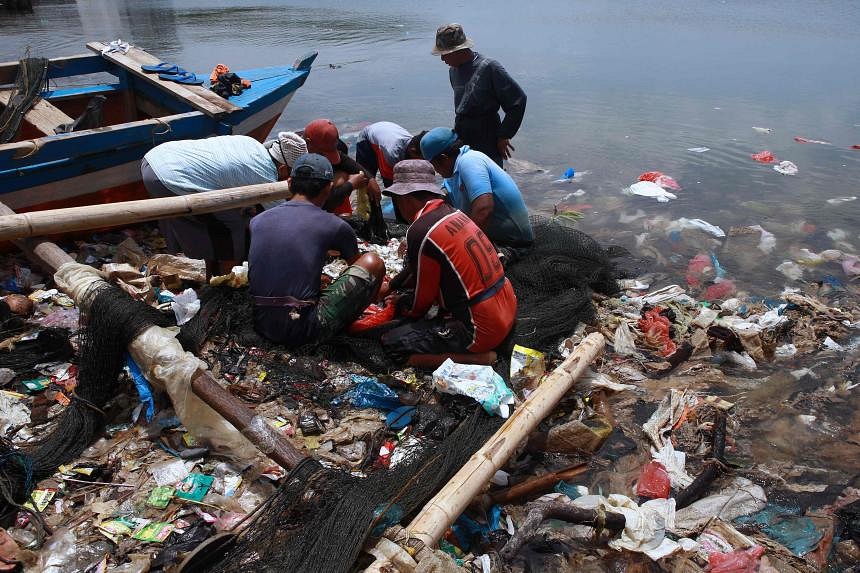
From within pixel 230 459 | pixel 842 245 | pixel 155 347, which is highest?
pixel 155 347

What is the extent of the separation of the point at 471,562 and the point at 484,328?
5.19 ft

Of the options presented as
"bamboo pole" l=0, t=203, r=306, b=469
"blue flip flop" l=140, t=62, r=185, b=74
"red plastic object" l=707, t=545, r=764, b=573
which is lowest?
"red plastic object" l=707, t=545, r=764, b=573

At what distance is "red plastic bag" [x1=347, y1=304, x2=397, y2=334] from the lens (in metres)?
4.59

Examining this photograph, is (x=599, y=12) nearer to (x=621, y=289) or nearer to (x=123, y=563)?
(x=621, y=289)

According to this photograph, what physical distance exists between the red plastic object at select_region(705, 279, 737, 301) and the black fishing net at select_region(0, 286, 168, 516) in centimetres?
546

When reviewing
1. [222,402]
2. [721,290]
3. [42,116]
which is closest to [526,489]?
[222,402]

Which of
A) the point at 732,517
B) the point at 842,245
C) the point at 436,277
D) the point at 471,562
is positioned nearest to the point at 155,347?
the point at 436,277

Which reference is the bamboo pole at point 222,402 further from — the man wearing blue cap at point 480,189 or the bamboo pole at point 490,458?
the man wearing blue cap at point 480,189

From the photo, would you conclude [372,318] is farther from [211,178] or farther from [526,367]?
[211,178]

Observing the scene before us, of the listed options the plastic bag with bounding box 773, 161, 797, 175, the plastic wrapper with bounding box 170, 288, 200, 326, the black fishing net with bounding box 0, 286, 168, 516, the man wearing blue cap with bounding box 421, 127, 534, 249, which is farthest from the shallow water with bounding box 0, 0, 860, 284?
the black fishing net with bounding box 0, 286, 168, 516

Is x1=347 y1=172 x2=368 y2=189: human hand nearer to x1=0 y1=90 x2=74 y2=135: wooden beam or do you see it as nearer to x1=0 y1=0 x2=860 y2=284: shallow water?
x1=0 y1=90 x2=74 y2=135: wooden beam

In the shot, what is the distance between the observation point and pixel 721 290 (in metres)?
6.65

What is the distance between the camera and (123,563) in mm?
2648

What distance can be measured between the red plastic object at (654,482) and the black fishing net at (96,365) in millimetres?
3082
